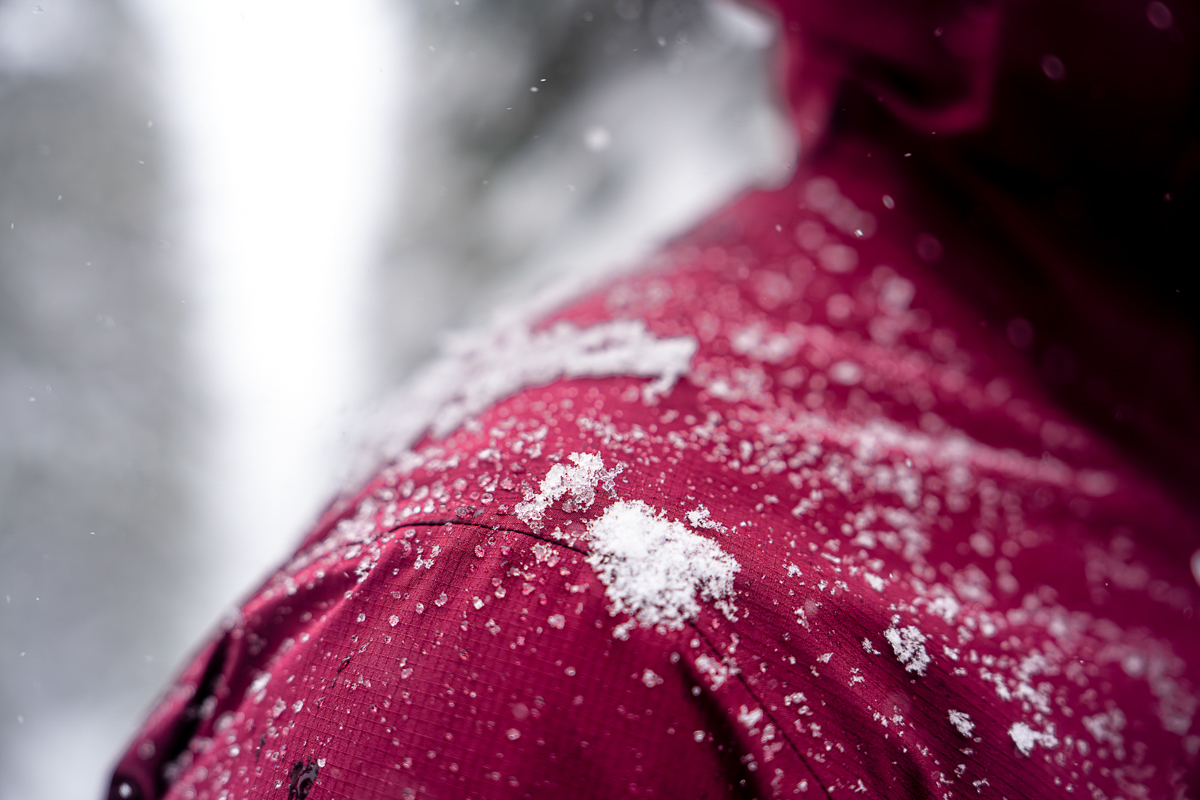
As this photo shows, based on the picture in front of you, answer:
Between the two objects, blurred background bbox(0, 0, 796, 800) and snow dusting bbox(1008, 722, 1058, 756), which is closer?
snow dusting bbox(1008, 722, 1058, 756)

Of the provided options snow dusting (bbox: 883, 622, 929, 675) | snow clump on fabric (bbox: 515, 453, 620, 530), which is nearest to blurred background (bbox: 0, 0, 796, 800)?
snow clump on fabric (bbox: 515, 453, 620, 530)

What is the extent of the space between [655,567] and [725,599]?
3 cm

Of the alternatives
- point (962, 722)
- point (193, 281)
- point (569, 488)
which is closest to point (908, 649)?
point (962, 722)

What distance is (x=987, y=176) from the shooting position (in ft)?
1.55

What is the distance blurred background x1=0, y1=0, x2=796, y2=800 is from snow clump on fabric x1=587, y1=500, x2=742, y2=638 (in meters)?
0.24

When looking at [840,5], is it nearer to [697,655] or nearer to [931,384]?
[931,384]

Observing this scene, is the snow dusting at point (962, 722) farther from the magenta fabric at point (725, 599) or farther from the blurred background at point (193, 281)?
the blurred background at point (193, 281)

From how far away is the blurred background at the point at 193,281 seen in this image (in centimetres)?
43

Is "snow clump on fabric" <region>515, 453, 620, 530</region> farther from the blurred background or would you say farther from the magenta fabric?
the blurred background

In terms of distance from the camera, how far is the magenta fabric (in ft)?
0.74

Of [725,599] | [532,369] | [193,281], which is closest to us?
[725,599]

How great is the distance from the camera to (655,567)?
24cm

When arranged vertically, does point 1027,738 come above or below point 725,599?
below

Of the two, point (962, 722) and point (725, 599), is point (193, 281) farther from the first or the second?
point (962, 722)
